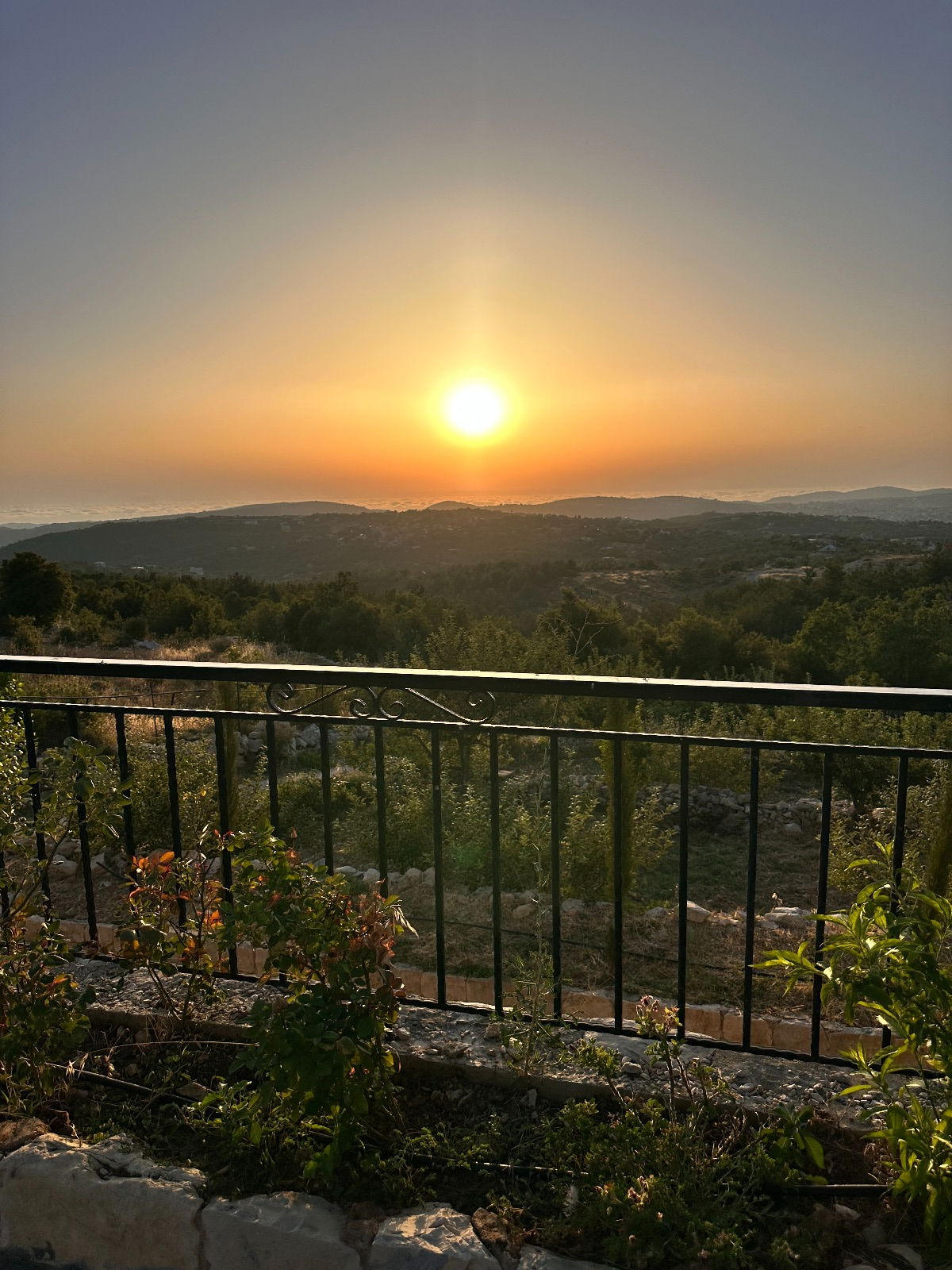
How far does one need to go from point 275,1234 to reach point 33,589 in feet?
91.1

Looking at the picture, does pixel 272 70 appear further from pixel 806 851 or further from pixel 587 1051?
pixel 806 851

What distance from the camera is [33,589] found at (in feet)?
83.2

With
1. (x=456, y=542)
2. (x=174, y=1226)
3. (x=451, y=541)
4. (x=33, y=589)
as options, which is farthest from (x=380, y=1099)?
(x=451, y=541)

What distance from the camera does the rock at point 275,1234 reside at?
147 cm

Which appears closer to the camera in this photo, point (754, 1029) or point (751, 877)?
point (751, 877)

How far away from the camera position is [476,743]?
7613mm

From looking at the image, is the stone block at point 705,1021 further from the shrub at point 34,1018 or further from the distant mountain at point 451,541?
the distant mountain at point 451,541

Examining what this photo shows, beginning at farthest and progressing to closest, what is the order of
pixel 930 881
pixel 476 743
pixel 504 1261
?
pixel 476 743, pixel 930 881, pixel 504 1261

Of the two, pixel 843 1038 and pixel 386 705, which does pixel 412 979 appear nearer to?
pixel 843 1038

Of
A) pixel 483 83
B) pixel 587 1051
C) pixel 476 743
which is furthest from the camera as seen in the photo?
pixel 476 743

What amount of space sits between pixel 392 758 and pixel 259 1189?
530 centimetres

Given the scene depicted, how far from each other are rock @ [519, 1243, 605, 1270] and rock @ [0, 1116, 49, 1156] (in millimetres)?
1119

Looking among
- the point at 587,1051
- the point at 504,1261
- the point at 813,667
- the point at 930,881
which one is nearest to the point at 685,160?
the point at 930,881

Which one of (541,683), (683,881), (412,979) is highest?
(541,683)
